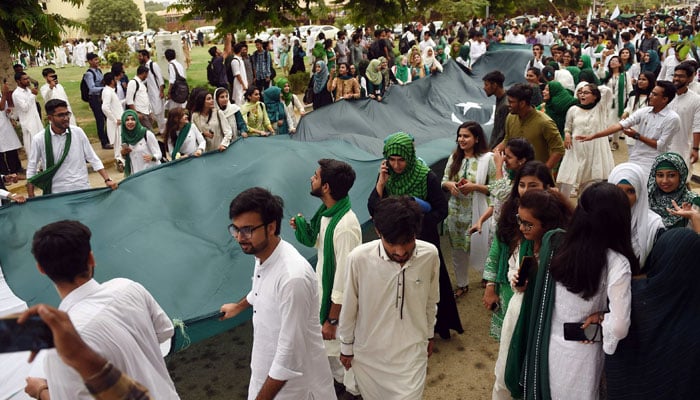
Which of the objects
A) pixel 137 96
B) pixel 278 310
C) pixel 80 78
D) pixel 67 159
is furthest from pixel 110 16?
pixel 278 310

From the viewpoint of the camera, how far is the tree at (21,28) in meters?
10.2

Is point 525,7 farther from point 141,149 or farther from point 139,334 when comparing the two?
point 139,334

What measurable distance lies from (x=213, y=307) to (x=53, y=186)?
2.42 meters

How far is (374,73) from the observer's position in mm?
11367

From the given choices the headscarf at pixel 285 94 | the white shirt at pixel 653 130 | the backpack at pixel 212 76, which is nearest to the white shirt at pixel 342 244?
the white shirt at pixel 653 130

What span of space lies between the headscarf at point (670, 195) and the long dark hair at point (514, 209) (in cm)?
85

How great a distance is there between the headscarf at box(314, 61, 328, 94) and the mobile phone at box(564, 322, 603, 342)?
30.6 feet

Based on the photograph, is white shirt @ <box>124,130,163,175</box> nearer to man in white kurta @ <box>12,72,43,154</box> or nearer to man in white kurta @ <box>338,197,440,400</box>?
man in white kurta @ <box>338,197,440,400</box>

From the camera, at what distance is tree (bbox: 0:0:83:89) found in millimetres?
10164

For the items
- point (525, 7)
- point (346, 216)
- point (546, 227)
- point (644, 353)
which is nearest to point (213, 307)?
point (346, 216)

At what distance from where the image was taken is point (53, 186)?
5.30m

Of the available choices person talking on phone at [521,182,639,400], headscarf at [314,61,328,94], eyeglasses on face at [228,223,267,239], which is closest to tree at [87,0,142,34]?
headscarf at [314,61,328,94]

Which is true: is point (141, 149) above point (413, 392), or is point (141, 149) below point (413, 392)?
above

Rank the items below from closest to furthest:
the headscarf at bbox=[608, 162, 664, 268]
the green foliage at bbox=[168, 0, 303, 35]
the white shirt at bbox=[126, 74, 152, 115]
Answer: the headscarf at bbox=[608, 162, 664, 268] → the white shirt at bbox=[126, 74, 152, 115] → the green foliage at bbox=[168, 0, 303, 35]
